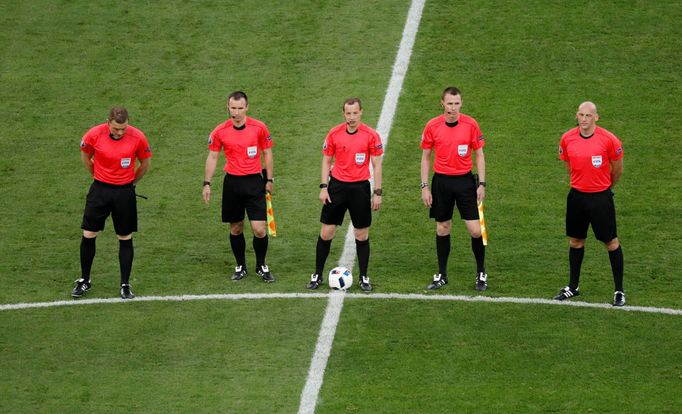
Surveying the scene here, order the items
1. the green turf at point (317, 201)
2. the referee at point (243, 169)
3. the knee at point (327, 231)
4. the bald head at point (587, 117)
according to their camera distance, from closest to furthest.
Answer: the green turf at point (317, 201), the bald head at point (587, 117), the knee at point (327, 231), the referee at point (243, 169)

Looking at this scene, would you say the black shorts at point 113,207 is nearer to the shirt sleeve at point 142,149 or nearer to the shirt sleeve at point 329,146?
the shirt sleeve at point 142,149

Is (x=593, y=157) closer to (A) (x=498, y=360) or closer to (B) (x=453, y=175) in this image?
(B) (x=453, y=175)

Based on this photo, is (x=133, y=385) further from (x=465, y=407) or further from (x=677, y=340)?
(x=677, y=340)

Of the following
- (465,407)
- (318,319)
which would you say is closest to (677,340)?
(465,407)

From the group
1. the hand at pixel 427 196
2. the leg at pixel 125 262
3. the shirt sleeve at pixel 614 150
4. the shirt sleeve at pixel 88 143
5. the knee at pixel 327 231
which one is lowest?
the leg at pixel 125 262

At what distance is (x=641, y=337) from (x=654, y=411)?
1.86 metres

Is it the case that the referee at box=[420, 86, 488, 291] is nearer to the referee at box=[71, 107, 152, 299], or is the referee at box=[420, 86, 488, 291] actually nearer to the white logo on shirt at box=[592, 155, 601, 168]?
the white logo on shirt at box=[592, 155, 601, 168]

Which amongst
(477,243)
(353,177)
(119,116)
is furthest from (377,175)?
(119,116)

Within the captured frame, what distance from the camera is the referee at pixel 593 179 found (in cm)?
1479

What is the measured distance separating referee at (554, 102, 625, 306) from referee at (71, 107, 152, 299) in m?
4.96

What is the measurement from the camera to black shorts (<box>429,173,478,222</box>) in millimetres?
15477

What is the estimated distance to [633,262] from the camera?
1647 centimetres

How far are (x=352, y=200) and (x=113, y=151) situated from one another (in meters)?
2.83

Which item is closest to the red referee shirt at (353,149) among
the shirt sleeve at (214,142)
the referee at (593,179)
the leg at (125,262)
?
the shirt sleeve at (214,142)
